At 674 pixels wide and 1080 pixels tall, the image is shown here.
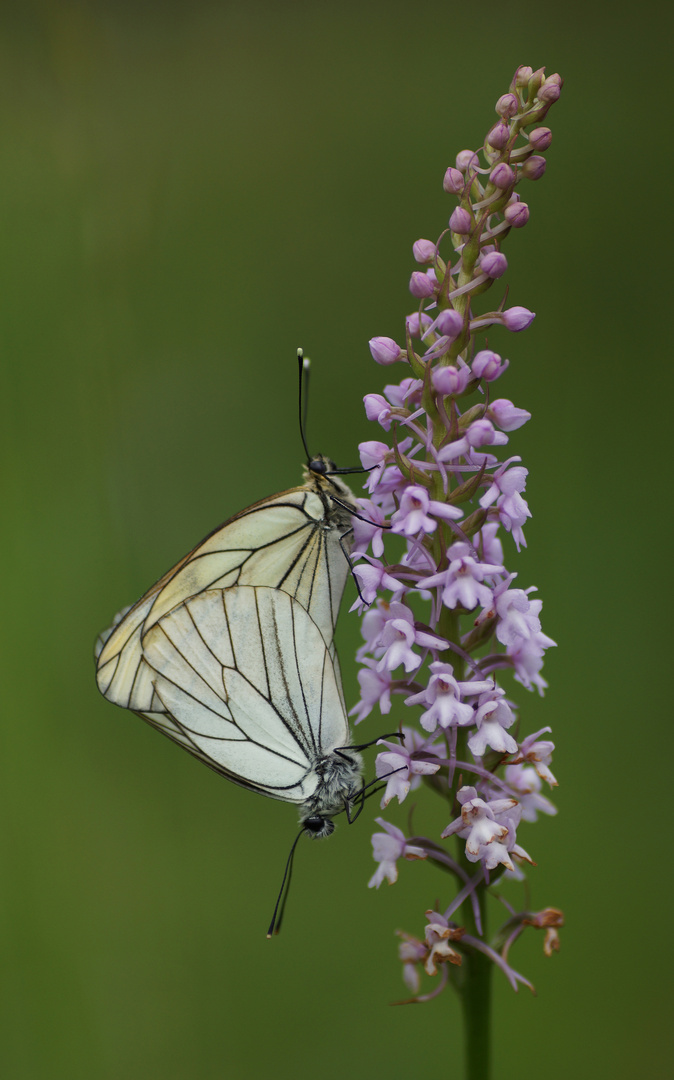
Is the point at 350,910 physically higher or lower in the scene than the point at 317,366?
lower

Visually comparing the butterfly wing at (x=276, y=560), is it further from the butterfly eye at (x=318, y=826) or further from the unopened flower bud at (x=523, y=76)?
the unopened flower bud at (x=523, y=76)

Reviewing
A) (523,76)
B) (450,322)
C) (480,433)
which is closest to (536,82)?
(523,76)

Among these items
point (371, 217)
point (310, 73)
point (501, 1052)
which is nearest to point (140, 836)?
point (501, 1052)

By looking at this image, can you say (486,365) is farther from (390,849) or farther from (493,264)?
(390,849)

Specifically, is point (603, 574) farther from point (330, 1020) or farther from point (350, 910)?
point (330, 1020)

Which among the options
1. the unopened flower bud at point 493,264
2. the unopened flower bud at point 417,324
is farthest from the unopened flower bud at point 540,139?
the unopened flower bud at point 417,324

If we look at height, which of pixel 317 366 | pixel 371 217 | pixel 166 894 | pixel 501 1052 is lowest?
pixel 501 1052

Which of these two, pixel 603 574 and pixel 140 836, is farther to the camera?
pixel 603 574
